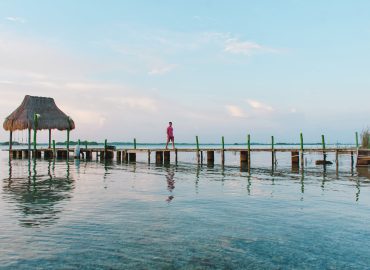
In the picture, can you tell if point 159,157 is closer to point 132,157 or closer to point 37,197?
point 132,157

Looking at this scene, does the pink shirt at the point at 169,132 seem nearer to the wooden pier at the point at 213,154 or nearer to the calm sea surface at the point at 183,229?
the wooden pier at the point at 213,154

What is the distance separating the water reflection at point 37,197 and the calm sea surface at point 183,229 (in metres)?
0.03

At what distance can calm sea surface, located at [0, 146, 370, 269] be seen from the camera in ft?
20.1

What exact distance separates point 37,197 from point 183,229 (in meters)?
6.27

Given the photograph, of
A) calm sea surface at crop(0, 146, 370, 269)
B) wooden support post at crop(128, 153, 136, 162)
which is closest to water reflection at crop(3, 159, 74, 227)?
calm sea surface at crop(0, 146, 370, 269)

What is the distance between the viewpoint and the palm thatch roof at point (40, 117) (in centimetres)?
3644

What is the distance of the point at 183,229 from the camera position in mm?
8141

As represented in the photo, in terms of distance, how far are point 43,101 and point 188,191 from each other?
28.9 meters

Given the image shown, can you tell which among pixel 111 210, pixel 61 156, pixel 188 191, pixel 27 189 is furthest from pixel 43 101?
pixel 111 210

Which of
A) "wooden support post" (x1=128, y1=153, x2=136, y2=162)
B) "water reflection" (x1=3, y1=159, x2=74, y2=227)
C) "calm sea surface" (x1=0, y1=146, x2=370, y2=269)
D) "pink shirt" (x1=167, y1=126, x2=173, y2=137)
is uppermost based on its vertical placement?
"pink shirt" (x1=167, y1=126, x2=173, y2=137)

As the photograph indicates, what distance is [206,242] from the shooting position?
712cm

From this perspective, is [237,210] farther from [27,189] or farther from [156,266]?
[27,189]

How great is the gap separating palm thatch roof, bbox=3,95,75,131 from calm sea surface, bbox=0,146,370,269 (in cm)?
2387

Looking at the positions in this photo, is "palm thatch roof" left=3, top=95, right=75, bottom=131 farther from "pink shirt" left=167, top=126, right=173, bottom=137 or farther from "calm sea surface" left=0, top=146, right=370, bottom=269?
"calm sea surface" left=0, top=146, right=370, bottom=269
